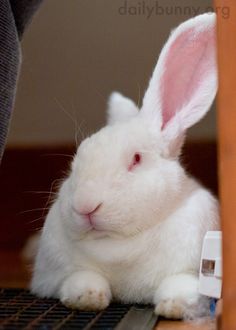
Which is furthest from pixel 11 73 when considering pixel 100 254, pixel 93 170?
pixel 100 254

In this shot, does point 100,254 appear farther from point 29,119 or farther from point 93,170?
point 29,119

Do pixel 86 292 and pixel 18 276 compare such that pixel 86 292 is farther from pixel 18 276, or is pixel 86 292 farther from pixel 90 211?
pixel 18 276

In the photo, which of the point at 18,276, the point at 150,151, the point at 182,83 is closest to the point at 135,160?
the point at 150,151

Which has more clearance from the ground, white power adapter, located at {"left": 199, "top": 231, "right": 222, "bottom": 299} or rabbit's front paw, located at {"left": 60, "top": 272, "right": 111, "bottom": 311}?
white power adapter, located at {"left": 199, "top": 231, "right": 222, "bottom": 299}

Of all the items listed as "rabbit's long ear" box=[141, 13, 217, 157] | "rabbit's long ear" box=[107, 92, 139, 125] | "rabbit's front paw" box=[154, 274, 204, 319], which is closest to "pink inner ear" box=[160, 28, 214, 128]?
"rabbit's long ear" box=[141, 13, 217, 157]

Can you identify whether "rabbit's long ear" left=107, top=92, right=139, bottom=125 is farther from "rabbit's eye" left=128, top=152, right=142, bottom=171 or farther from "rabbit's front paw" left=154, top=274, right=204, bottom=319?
"rabbit's front paw" left=154, top=274, right=204, bottom=319

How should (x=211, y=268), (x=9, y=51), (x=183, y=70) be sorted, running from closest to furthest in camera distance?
(x=211, y=268), (x=9, y=51), (x=183, y=70)
